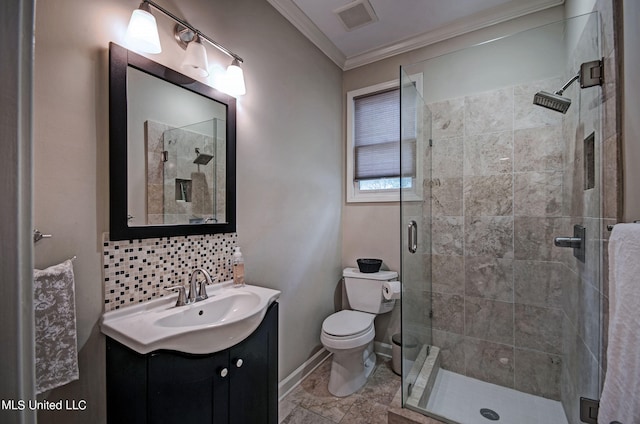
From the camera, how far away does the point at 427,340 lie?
2104mm

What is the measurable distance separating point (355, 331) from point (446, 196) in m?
1.22

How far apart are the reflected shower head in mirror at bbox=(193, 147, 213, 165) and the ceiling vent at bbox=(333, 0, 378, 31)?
147 cm

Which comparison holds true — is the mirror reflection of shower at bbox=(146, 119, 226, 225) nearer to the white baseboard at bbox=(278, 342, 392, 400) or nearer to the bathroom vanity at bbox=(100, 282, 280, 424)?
the bathroom vanity at bbox=(100, 282, 280, 424)

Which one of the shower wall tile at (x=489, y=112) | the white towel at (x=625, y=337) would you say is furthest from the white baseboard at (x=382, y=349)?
the shower wall tile at (x=489, y=112)

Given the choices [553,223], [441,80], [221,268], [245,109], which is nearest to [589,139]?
[553,223]

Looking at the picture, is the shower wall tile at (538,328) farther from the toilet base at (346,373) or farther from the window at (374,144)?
the window at (374,144)

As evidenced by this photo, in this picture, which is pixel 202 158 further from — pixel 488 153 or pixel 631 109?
pixel 488 153

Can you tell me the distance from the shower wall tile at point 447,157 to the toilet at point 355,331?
92cm

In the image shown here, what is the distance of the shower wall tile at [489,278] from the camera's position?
190cm

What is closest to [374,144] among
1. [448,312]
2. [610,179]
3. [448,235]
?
[448,235]

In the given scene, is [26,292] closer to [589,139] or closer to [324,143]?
[589,139]

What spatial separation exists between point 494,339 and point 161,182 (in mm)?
2325

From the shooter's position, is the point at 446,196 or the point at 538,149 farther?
the point at 446,196

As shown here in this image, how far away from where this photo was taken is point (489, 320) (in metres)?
1.96
